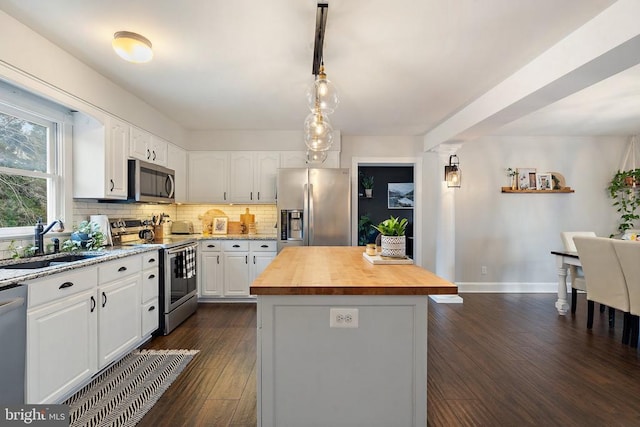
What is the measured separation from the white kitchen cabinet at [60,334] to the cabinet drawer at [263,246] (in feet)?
7.20

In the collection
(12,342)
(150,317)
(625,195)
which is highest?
(625,195)

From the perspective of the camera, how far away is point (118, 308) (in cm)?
255

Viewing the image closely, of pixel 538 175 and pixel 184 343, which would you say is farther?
pixel 538 175

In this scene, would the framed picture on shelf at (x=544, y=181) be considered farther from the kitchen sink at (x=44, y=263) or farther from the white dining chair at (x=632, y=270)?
the kitchen sink at (x=44, y=263)

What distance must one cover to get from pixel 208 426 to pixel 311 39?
267 cm

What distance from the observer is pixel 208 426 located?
6.09 ft

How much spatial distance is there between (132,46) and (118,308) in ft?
6.68

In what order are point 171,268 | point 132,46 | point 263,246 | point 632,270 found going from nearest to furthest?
point 132,46
point 632,270
point 171,268
point 263,246

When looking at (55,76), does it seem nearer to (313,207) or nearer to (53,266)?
(53,266)

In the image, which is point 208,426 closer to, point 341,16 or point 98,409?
point 98,409

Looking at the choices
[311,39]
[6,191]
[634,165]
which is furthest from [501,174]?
[6,191]

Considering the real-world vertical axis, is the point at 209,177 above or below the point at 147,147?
below

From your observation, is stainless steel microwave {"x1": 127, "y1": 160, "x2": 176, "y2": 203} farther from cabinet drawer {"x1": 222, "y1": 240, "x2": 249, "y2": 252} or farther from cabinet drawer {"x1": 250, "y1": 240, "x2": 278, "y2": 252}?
cabinet drawer {"x1": 250, "y1": 240, "x2": 278, "y2": 252}

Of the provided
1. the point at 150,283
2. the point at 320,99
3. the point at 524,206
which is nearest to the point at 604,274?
the point at 524,206
